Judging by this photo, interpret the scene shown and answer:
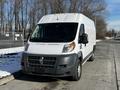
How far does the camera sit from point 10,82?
32.2 feet

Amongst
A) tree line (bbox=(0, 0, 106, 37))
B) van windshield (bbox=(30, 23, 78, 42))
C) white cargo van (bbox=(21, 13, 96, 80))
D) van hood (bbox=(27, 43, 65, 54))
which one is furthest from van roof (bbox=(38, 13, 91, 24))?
tree line (bbox=(0, 0, 106, 37))

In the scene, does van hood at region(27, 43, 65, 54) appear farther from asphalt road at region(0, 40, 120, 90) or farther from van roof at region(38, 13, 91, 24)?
van roof at region(38, 13, 91, 24)

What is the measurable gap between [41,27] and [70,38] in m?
1.63

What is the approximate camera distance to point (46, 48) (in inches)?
392

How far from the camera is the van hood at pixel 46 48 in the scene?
9820mm

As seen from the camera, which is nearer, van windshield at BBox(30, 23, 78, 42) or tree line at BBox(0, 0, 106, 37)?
van windshield at BBox(30, 23, 78, 42)

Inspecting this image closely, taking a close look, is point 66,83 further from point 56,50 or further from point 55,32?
point 55,32

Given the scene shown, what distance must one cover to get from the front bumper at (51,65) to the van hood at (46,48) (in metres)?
0.17

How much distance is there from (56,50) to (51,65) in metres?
0.59

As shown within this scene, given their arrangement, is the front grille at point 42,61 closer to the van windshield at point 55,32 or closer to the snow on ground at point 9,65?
the van windshield at point 55,32

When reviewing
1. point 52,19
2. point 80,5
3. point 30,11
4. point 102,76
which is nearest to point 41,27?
point 52,19

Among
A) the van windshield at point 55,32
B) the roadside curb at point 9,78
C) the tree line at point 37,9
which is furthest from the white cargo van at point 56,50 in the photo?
the tree line at point 37,9

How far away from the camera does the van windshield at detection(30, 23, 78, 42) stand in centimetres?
1056

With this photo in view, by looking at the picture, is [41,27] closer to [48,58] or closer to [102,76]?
[48,58]
